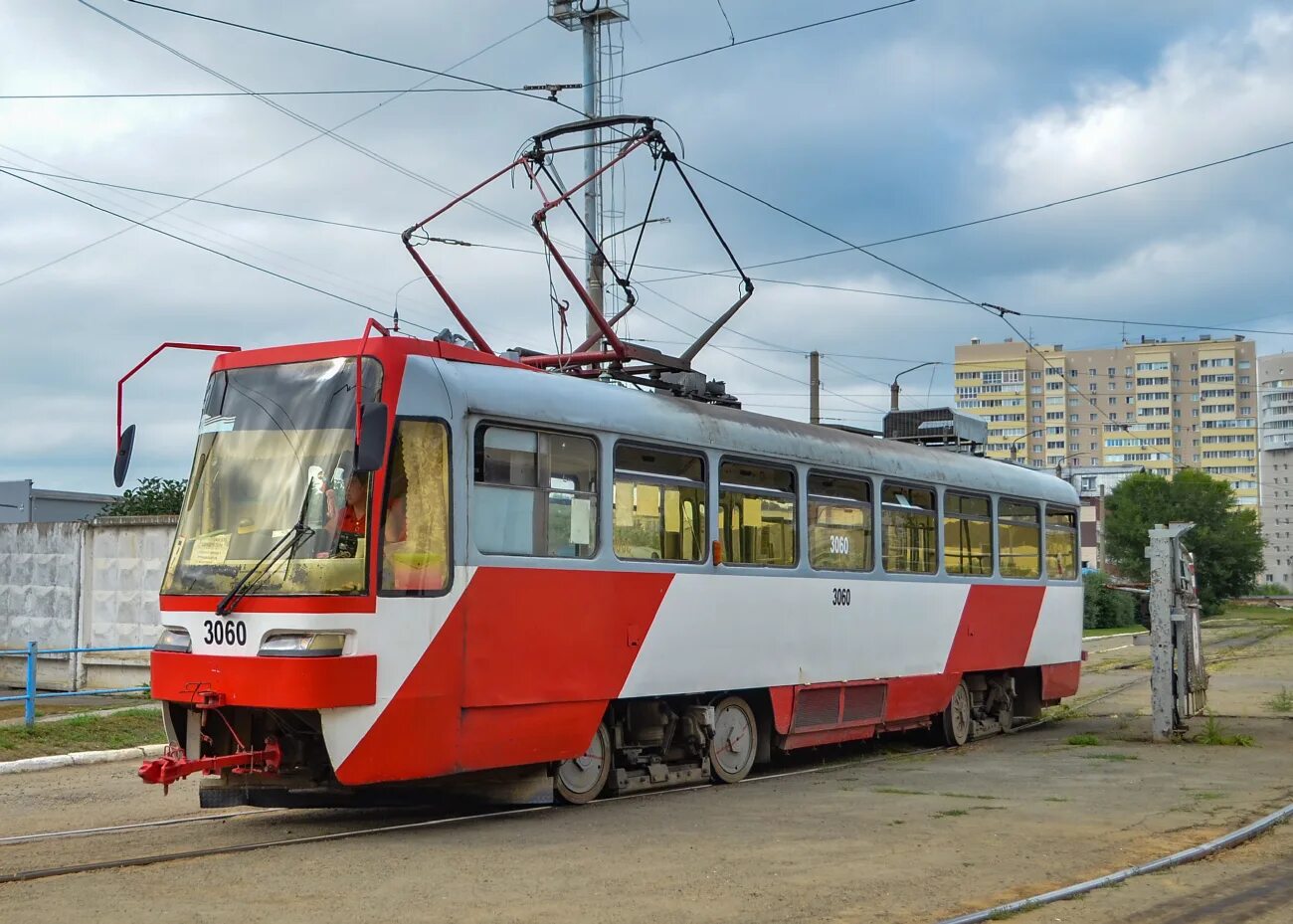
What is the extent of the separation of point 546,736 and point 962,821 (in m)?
3.04

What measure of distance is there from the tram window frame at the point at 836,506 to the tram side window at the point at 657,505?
1.82m

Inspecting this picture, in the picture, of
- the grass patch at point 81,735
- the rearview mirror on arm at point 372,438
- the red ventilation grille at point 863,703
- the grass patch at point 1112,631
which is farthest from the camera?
the grass patch at point 1112,631

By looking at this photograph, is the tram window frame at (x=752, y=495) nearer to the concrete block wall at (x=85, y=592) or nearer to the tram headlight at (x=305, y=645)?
the tram headlight at (x=305, y=645)

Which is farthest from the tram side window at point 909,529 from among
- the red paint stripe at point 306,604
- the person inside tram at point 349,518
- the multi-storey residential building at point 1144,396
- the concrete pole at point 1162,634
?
the multi-storey residential building at point 1144,396

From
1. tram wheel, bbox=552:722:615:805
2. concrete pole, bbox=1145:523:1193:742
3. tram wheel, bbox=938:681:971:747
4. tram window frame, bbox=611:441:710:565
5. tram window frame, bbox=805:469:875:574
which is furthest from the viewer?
tram wheel, bbox=938:681:971:747

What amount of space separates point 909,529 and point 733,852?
715 cm

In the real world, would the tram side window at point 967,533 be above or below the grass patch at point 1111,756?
above

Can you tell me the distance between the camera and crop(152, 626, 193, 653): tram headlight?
9484mm

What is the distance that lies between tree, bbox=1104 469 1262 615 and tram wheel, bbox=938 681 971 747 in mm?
72547

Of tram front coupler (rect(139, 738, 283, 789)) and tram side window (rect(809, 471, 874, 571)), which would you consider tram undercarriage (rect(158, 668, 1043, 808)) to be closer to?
tram front coupler (rect(139, 738, 283, 789))

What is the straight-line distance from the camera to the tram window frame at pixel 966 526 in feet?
52.7

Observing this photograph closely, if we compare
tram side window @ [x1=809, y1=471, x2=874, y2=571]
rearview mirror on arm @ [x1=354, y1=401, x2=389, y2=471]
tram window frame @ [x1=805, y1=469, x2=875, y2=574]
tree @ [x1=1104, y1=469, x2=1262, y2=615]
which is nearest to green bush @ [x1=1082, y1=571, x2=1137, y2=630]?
tree @ [x1=1104, y1=469, x2=1262, y2=615]

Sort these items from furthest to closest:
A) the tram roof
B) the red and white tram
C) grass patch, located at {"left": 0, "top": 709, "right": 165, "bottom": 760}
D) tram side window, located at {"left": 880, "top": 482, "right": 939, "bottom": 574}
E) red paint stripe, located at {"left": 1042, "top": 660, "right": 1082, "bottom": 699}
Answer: red paint stripe, located at {"left": 1042, "top": 660, "right": 1082, "bottom": 699} < tram side window, located at {"left": 880, "top": 482, "right": 939, "bottom": 574} < grass patch, located at {"left": 0, "top": 709, "right": 165, "bottom": 760} < the tram roof < the red and white tram

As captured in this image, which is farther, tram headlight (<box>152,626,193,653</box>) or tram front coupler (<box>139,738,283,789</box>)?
tram headlight (<box>152,626,193,653</box>)
